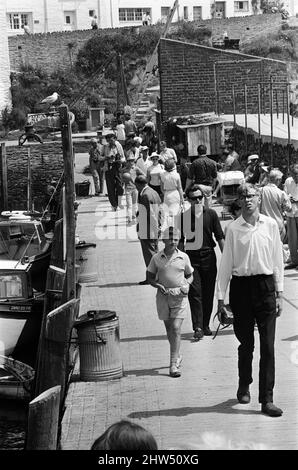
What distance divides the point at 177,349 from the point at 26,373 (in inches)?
121

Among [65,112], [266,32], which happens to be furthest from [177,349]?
[266,32]

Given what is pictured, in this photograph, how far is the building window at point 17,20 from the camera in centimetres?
8994

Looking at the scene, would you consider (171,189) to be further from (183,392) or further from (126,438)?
(126,438)

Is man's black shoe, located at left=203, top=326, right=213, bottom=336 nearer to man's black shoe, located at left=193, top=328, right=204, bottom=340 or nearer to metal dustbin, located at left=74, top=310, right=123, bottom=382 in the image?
man's black shoe, located at left=193, top=328, right=204, bottom=340

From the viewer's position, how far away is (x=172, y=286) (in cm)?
1129

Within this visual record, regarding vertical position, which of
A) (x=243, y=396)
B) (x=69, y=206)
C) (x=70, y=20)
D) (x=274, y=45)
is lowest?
(x=243, y=396)

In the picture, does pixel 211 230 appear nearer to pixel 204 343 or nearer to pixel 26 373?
pixel 204 343

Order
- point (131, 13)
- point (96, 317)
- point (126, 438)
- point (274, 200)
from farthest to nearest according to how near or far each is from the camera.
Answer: point (131, 13) < point (274, 200) < point (96, 317) < point (126, 438)

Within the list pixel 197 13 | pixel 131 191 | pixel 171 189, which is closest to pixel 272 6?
pixel 197 13

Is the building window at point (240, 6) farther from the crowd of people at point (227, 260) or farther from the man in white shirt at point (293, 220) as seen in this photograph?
the man in white shirt at point (293, 220)

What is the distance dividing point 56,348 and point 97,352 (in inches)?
30.2

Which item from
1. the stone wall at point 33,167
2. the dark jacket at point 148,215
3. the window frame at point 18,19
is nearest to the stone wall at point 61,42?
the window frame at point 18,19

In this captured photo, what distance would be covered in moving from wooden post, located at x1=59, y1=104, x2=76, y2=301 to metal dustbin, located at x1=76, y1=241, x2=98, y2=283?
368cm

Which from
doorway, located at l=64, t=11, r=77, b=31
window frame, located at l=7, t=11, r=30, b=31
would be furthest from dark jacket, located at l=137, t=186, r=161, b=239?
doorway, located at l=64, t=11, r=77, b=31
